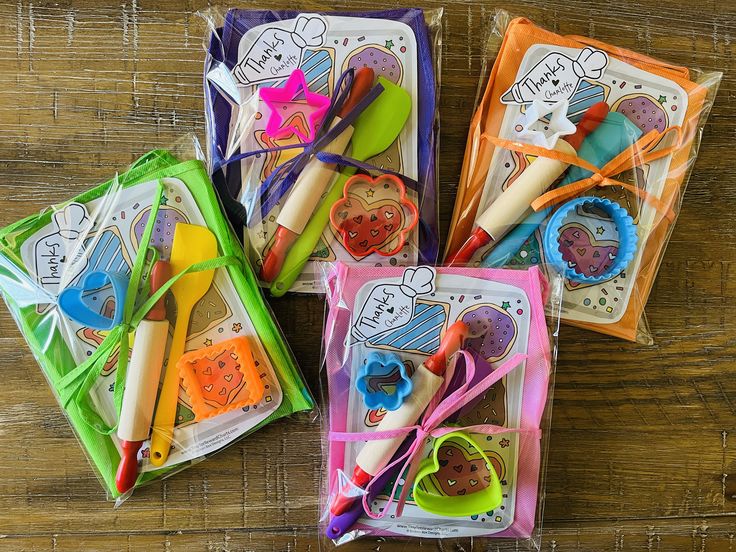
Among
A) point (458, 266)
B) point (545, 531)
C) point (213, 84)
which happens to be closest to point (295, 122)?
point (213, 84)

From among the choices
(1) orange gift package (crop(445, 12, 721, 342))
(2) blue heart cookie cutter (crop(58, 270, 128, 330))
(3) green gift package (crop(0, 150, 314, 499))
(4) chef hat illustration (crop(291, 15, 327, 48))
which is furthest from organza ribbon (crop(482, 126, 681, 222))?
(2) blue heart cookie cutter (crop(58, 270, 128, 330))

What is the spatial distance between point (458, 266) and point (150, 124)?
0.39m

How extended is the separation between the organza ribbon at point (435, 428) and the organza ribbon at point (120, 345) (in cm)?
23

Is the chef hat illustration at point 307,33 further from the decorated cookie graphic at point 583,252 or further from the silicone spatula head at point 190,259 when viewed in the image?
the decorated cookie graphic at point 583,252

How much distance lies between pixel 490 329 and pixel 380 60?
33 centimetres

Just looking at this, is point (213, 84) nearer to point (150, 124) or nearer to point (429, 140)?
point (150, 124)

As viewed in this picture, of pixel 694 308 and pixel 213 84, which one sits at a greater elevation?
pixel 213 84

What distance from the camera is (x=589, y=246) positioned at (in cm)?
72

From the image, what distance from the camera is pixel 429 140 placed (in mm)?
728

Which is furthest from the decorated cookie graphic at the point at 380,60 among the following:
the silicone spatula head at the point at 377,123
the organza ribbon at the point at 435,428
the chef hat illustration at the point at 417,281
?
the organza ribbon at the point at 435,428

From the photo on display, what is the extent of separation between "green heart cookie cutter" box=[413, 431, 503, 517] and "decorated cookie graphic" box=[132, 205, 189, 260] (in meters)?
0.35

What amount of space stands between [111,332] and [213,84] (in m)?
0.30

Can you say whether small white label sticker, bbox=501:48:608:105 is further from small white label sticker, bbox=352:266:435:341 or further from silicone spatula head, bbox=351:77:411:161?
small white label sticker, bbox=352:266:435:341

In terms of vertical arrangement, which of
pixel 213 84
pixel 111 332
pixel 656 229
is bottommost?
pixel 111 332
